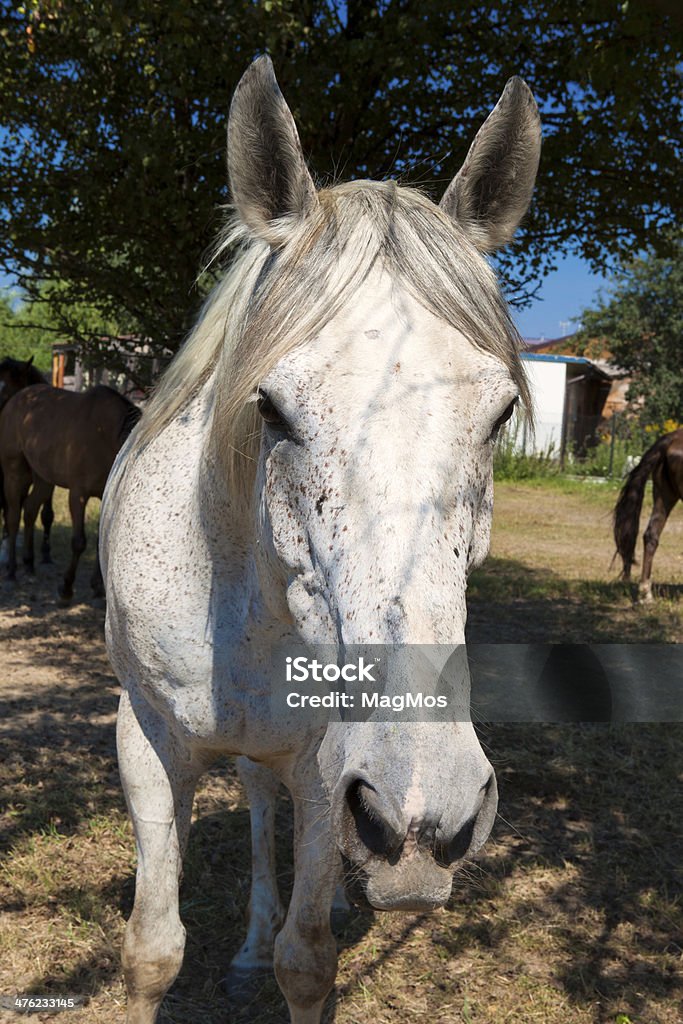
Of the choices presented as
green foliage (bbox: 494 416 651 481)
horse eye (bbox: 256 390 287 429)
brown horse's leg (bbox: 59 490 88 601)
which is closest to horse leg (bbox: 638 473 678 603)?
brown horse's leg (bbox: 59 490 88 601)

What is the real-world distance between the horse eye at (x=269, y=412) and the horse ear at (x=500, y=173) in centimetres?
71

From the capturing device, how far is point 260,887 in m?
2.97

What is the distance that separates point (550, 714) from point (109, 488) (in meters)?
3.43

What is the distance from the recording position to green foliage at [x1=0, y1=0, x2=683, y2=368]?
5.58 metres

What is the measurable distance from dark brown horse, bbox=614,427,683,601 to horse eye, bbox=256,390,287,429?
774 cm

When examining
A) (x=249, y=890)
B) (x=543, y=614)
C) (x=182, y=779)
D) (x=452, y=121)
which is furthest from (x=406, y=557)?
(x=543, y=614)

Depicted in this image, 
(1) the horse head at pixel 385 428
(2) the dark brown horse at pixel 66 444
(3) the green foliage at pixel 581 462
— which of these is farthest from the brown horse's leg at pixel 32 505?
(3) the green foliage at pixel 581 462

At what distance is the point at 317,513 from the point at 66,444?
7.21 meters

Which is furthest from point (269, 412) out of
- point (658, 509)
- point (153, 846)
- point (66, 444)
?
point (658, 509)

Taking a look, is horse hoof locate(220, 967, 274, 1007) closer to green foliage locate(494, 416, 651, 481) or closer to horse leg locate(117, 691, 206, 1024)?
horse leg locate(117, 691, 206, 1024)

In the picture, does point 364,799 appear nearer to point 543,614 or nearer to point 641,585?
point 543,614

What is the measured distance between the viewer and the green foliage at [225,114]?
5582 millimetres

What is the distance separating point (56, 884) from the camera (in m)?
3.21

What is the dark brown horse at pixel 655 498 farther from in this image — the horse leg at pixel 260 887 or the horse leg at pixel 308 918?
the horse leg at pixel 308 918
